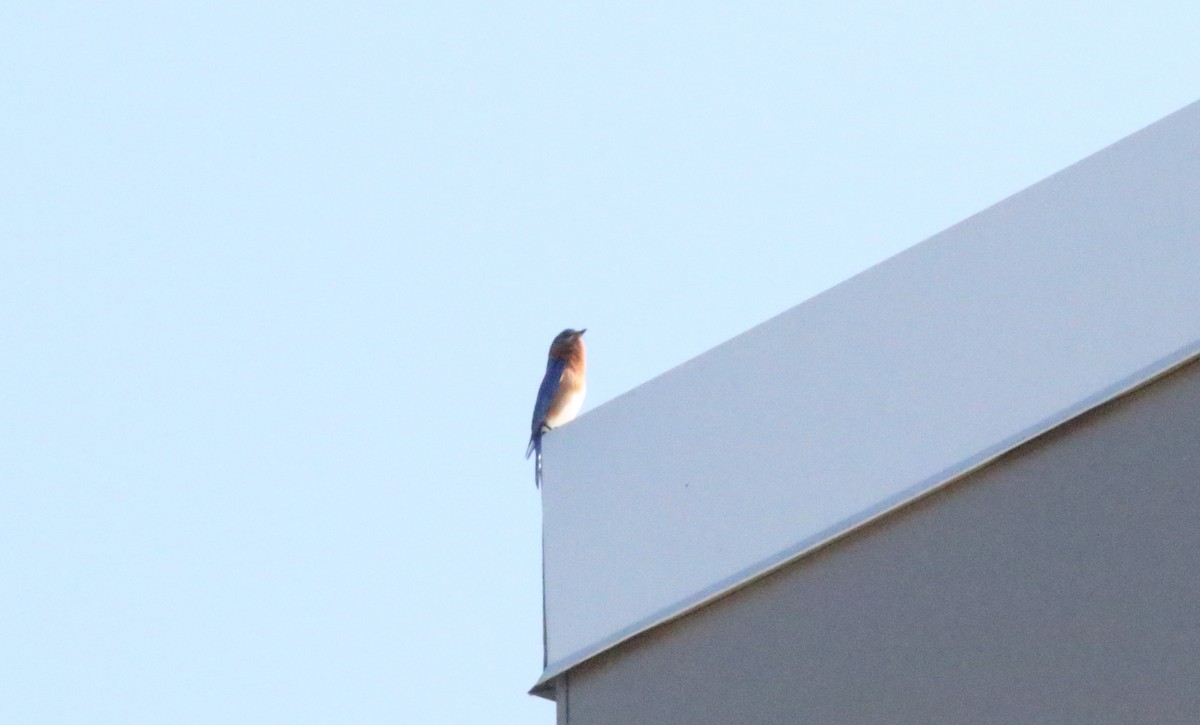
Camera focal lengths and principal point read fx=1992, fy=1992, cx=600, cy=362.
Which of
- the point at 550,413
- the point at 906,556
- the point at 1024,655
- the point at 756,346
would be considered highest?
the point at 550,413

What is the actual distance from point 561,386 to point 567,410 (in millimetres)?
110

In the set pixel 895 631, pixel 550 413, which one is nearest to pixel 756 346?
pixel 895 631

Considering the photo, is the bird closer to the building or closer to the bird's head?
the bird's head

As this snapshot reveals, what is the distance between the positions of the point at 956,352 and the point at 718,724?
95 centimetres

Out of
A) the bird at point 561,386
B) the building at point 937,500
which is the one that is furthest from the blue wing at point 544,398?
the building at point 937,500

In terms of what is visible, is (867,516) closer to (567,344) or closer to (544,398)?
(544,398)

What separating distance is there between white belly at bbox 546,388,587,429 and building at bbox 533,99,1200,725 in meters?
2.17

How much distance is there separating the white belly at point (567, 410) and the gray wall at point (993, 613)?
102 inches

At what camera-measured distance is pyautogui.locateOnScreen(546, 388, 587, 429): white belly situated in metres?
6.96

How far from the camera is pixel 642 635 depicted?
4406 mm

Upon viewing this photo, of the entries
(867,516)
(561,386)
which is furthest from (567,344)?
(867,516)

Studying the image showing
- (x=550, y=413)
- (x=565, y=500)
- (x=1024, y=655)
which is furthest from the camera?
(x=550, y=413)

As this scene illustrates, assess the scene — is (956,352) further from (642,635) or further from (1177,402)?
(642,635)

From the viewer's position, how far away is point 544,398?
7.02 meters
